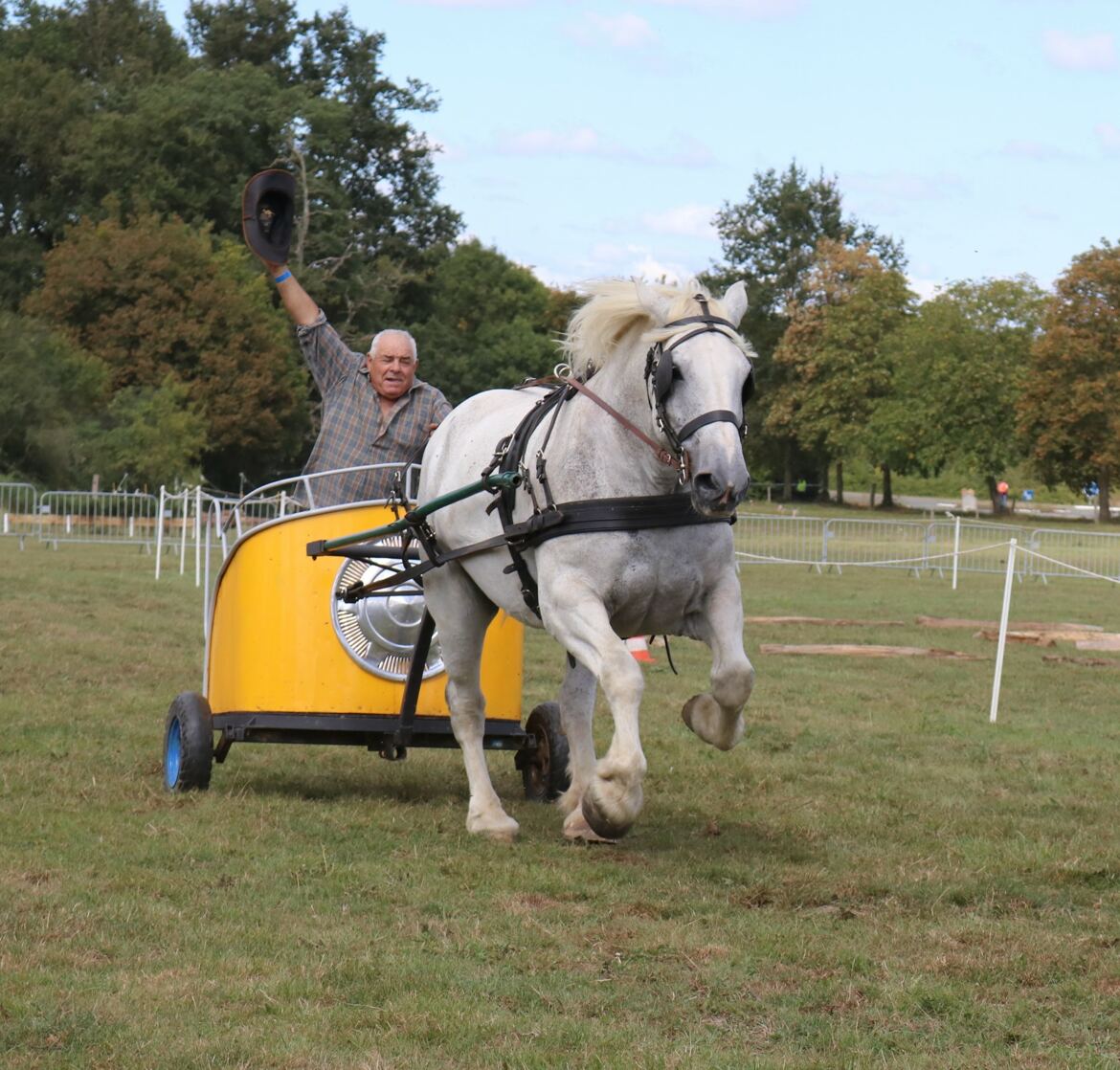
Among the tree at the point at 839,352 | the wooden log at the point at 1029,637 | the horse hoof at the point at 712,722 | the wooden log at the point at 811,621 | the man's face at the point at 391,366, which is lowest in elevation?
the wooden log at the point at 811,621

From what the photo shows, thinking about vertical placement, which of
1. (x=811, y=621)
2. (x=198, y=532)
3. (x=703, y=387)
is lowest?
(x=811, y=621)

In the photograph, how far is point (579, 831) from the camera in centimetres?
682

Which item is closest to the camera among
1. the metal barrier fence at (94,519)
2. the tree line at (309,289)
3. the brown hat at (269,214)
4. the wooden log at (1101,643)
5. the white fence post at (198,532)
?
the brown hat at (269,214)

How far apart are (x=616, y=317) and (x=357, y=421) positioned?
103 inches

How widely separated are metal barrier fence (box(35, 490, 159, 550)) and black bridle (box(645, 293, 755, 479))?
2923 centimetres

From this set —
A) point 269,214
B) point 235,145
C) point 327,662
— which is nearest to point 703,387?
point 327,662

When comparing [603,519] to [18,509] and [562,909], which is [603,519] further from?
[18,509]

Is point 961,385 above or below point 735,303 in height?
above

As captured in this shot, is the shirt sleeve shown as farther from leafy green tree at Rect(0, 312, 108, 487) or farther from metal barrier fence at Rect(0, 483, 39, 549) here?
leafy green tree at Rect(0, 312, 108, 487)

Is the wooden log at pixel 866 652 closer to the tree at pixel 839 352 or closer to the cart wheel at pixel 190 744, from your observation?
the cart wheel at pixel 190 744

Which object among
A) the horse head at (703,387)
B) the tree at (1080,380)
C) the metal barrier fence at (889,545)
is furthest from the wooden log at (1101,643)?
the tree at (1080,380)

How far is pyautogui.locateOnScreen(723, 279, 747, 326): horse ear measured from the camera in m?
6.06

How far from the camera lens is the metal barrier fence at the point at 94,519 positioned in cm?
3416

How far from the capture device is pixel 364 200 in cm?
6688
